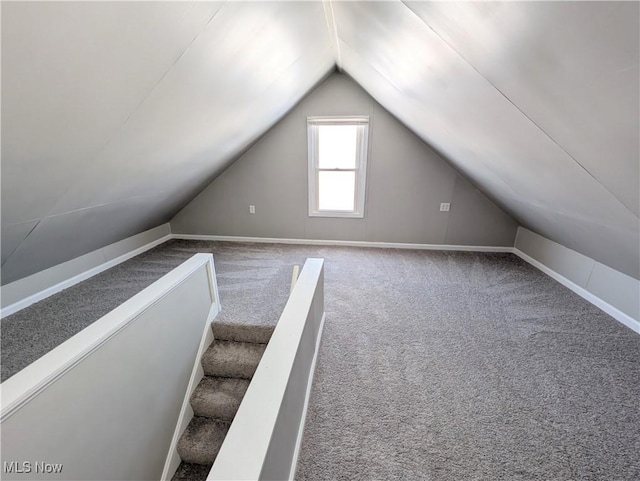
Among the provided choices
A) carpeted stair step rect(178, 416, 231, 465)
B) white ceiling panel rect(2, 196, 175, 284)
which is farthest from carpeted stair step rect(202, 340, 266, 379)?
white ceiling panel rect(2, 196, 175, 284)

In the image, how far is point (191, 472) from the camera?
185cm

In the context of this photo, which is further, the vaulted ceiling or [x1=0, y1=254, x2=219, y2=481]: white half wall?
[x1=0, y1=254, x2=219, y2=481]: white half wall

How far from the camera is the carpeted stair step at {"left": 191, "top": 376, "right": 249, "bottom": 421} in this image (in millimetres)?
1932

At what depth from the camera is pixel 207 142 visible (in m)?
2.25

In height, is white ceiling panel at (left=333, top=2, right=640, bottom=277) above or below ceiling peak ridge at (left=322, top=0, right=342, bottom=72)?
below

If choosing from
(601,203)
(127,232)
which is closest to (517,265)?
(601,203)

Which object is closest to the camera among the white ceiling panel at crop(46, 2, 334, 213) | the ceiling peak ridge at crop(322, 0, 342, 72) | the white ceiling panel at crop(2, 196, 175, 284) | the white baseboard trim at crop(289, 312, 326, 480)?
the white baseboard trim at crop(289, 312, 326, 480)

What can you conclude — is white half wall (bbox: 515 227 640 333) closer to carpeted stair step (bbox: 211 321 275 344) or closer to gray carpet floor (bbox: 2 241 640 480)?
gray carpet floor (bbox: 2 241 640 480)

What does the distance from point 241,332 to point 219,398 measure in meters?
0.47

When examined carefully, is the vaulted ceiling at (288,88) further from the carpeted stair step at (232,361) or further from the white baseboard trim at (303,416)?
the white baseboard trim at (303,416)

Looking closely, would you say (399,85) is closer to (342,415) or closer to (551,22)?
(551,22)

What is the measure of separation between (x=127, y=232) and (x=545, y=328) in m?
4.28

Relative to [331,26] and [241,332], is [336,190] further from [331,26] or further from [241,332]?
[241,332]

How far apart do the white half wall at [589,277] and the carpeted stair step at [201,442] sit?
322 centimetres
